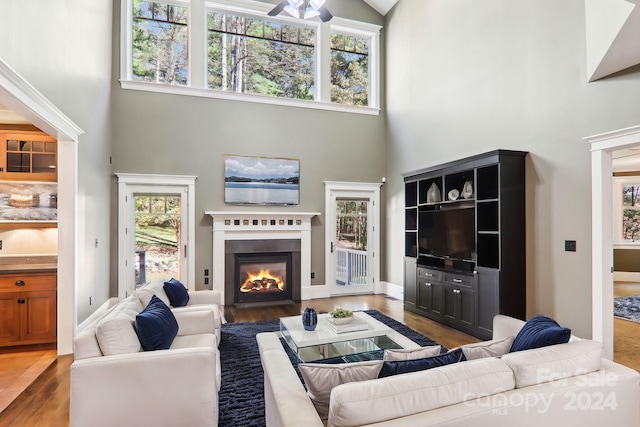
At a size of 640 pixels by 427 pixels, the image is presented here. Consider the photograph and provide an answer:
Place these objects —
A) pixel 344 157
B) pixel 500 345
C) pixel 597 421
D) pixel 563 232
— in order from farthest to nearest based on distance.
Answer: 1. pixel 344 157
2. pixel 563 232
3. pixel 500 345
4. pixel 597 421

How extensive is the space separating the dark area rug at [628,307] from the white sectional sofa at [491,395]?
4.39 metres

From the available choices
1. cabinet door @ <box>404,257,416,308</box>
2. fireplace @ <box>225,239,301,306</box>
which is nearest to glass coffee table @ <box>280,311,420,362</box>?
cabinet door @ <box>404,257,416,308</box>

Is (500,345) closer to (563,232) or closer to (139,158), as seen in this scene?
(563,232)

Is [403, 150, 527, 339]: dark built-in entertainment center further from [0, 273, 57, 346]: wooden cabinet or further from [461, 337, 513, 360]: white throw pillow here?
[0, 273, 57, 346]: wooden cabinet

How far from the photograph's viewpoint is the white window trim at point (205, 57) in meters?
5.76

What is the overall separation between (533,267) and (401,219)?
8.85 ft

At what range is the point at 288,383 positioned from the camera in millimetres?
1705

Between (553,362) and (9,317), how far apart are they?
5.00m

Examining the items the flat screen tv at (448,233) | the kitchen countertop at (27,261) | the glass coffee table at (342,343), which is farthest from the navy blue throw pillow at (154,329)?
the flat screen tv at (448,233)

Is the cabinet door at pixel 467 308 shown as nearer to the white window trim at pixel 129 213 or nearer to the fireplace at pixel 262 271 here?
the fireplace at pixel 262 271

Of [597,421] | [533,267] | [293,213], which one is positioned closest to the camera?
[597,421]

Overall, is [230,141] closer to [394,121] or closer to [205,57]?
[205,57]

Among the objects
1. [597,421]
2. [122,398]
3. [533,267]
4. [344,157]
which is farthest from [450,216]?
[122,398]

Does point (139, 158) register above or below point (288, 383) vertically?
above
